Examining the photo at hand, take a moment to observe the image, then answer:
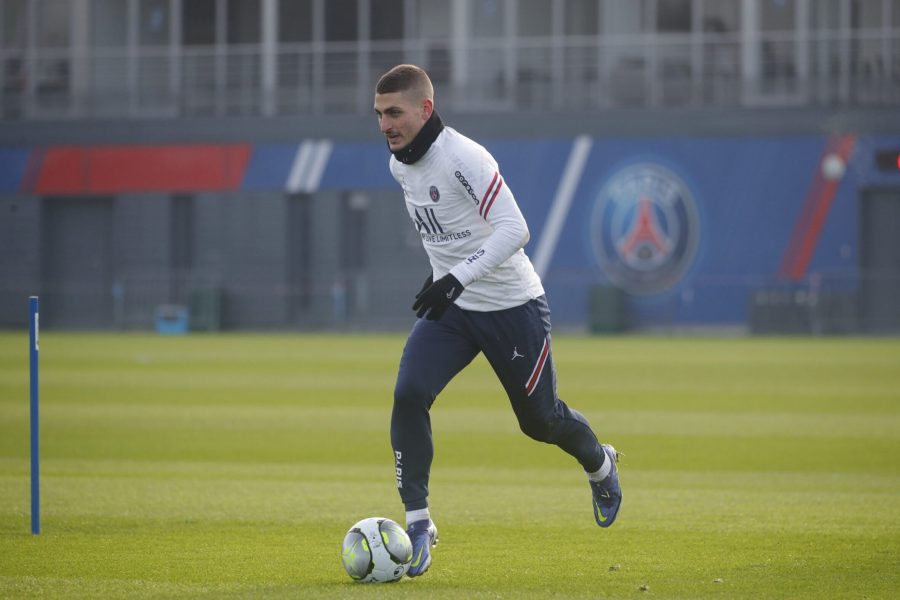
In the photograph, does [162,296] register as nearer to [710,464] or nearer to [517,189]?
[517,189]

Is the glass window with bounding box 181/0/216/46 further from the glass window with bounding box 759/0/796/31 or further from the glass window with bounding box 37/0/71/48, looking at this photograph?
the glass window with bounding box 759/0/796/31

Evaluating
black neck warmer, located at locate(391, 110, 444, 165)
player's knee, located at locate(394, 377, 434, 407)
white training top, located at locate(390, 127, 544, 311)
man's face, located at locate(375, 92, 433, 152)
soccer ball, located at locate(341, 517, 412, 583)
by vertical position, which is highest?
man's face, located at locate(375, 92, 433, 152)

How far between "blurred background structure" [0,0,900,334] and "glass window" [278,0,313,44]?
0.07 m

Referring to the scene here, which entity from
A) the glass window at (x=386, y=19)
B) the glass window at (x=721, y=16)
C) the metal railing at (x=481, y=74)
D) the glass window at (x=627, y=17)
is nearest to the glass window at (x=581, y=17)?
the glass window at (x=627, y=17)

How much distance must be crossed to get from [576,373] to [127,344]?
13899mm

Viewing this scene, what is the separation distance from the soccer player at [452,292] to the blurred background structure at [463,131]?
31258 mm

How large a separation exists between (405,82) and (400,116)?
18 cm

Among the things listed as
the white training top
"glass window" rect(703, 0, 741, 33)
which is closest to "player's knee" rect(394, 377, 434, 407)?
the white training top

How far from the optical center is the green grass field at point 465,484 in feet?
25.8

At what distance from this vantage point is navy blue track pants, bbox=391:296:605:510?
25.6 feet

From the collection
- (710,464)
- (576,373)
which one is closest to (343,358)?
(576,373)

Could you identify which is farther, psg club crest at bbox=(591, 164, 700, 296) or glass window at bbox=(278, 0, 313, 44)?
glass window at bbox=(278, 0, 313, 44)

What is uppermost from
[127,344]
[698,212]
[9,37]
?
[9,37]

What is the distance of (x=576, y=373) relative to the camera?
24.7 m
